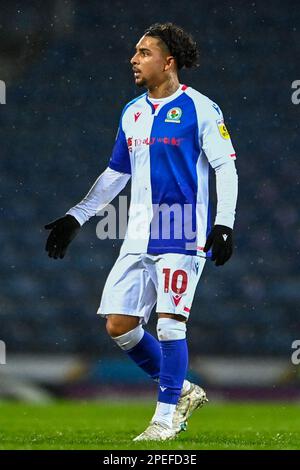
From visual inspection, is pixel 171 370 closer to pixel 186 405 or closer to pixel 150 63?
pixel 186 405

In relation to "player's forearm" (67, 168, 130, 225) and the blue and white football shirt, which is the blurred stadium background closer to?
"player's forearm" (67, 168, 130, 225)

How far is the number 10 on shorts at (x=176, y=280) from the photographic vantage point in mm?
5215

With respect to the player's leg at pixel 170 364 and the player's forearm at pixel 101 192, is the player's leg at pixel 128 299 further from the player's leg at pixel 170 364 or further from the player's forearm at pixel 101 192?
the player's forearm at pixel 101 192

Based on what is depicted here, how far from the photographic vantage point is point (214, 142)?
532cm

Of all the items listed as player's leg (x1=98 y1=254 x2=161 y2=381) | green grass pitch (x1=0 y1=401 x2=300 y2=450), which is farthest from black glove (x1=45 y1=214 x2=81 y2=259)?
green grass pitch (x1=0 y1=401 x2=300 y2=450)

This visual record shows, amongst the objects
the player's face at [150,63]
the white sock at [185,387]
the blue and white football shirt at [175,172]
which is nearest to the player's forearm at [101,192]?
the blue and white football shirt at [175,172]

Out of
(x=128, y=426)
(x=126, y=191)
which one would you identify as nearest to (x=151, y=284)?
(x=128, y=426)

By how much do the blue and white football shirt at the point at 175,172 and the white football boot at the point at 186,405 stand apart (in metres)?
0.75

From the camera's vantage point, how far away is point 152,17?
14703mm
